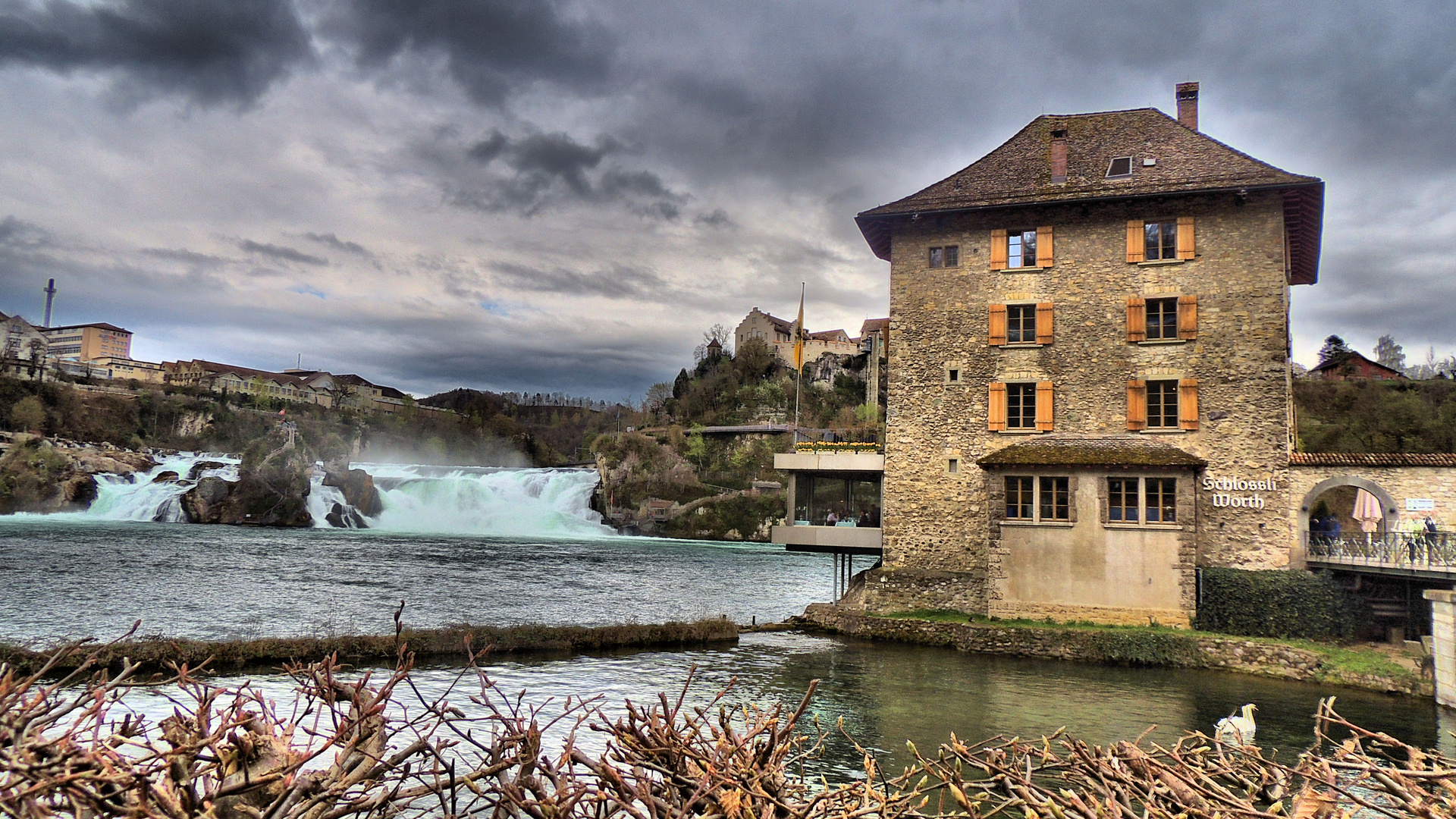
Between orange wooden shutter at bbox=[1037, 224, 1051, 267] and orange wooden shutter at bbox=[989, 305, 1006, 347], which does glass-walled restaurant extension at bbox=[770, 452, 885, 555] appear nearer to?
orange wooden shutter at bbox=[989, 305, 1006, 347]

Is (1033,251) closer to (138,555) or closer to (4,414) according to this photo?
(138,555)

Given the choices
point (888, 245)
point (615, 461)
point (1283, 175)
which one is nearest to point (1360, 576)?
point (1283, 175)

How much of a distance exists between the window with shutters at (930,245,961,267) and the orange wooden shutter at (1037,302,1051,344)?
9.36ft

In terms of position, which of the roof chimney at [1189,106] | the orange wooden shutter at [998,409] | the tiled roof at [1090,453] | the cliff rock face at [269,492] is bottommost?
the cliff rock face at [269,492]

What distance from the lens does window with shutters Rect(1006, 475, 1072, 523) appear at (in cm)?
2309

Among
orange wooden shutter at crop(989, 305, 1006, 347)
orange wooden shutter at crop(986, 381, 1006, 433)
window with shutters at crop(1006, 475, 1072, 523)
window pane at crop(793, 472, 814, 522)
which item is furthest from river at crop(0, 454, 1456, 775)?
orange wooden shutter at crop(989, 305, 1006, 347)

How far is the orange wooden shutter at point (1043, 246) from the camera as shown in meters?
24.9

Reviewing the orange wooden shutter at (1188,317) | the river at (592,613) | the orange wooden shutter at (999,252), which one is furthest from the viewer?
the orange wooden shutter at (999,252)

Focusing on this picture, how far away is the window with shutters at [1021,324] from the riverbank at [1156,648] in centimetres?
844

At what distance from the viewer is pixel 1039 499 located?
23.3 metres

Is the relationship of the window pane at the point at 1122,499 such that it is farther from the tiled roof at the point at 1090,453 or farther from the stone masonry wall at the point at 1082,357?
the stone masonry wall at the point at 1082,357

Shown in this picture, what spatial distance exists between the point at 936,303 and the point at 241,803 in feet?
82.0

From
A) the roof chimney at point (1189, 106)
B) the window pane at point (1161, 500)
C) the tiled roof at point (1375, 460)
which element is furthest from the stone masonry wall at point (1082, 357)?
the roof chimney at point (1189, 106)

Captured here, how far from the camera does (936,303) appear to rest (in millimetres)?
25922
